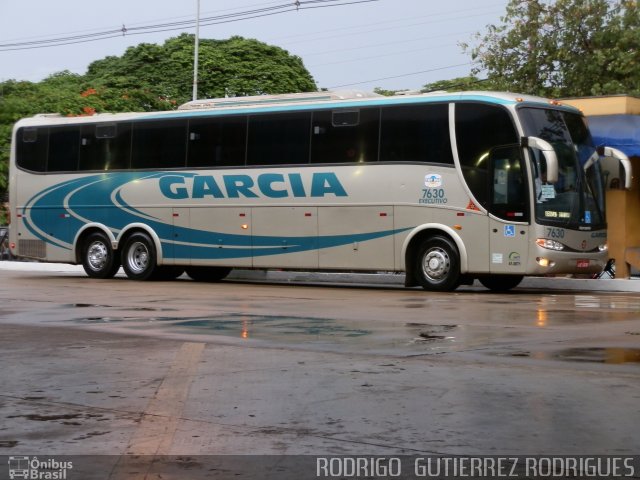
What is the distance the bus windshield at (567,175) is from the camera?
67.1 feet

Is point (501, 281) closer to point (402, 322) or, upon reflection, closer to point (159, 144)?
point (159, 144)

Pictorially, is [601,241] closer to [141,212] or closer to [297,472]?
[141,212]

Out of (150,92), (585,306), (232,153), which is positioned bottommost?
(585,306)

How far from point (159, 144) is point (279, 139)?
3293 mm

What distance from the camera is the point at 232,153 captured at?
24484mm

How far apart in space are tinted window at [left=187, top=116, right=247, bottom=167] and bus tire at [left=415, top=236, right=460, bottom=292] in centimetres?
488

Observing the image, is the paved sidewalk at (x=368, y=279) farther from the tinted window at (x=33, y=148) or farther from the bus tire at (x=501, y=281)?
the tinted window at (x=33, y=148)

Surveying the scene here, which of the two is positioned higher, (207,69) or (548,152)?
(207,69)

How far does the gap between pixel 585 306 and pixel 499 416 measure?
412 inches

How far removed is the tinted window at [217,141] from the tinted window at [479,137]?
531 cm

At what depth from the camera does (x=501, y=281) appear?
22531 mm

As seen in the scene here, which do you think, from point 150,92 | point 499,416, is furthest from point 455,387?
point 150,92

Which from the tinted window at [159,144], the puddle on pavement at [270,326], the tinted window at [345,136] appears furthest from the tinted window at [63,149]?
the puddle on pavement at [270,326]

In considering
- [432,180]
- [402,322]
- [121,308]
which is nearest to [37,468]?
[402,322]
